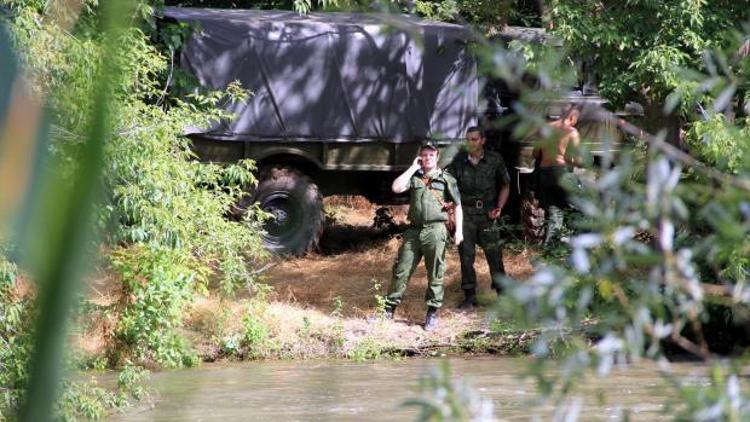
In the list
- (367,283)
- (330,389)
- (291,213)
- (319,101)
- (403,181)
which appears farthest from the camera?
(319,101)

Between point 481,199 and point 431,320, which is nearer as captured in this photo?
point 431,320

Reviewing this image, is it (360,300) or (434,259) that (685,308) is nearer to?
(434,259)

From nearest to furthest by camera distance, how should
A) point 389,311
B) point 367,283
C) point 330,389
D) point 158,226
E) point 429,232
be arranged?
1. point 158,226
2. point 330,389
3. point 429,232
4. point 389,311
5. point 367,283

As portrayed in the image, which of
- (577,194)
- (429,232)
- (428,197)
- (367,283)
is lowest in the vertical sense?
(577,194)

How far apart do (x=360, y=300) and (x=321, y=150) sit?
9.03 ft

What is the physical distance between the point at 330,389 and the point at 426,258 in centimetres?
191

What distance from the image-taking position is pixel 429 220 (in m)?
9.87

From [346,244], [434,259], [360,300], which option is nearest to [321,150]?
[346,244]

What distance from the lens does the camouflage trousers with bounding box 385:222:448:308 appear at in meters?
9.90

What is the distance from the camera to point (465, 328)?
399 inches

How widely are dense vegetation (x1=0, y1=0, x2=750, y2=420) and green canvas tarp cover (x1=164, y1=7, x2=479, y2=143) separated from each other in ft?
1.63

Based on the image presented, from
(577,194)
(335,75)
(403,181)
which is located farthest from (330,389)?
(577,194)

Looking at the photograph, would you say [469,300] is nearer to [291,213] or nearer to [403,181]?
[403,181]

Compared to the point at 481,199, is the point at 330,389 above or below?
below
